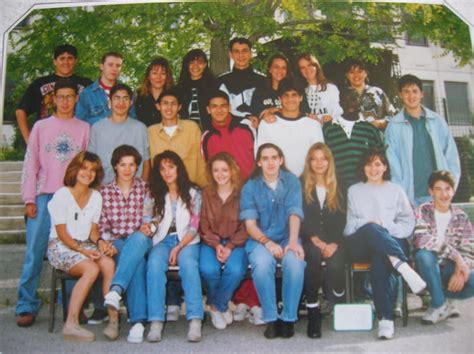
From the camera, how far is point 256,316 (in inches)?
157

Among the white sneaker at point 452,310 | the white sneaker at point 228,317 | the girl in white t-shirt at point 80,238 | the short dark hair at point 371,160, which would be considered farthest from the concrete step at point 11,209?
the white sneaker at point 452,310

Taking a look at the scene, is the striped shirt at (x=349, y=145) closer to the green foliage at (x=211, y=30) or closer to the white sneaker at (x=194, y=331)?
the green foliage at (x=211, y=30)

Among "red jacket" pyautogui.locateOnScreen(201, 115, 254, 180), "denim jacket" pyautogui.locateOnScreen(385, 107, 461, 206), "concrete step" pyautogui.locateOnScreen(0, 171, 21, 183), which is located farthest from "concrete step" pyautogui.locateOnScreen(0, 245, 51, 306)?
"denim jacket" pyautogui.locateOnScreen(385, 107, 461, 206)

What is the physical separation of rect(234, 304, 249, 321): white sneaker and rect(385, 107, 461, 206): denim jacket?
4.91 ft

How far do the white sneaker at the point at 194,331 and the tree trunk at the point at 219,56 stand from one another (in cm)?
196

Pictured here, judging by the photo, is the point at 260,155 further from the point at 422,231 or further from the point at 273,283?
the point at 422,231

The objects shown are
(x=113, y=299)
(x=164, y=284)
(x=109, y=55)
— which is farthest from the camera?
(x=109, y=55)

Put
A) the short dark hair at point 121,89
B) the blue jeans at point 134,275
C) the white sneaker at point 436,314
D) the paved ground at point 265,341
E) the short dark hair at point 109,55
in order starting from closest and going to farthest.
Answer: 1. the paved ground at point 265,341
2. the blue jeans at point 134,275
3. the white sneaker at point 436,314
4. the short dark hair at point 121,89
5. the short dark hair at point 109,55

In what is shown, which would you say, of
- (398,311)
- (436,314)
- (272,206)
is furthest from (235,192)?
(436,314)

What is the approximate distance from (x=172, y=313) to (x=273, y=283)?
0.85 m

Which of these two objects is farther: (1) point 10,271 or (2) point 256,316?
(1) point 10,271

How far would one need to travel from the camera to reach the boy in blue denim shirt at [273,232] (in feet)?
12.4

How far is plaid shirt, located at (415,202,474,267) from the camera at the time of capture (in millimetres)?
4027

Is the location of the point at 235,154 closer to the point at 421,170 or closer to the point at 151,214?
the point at 151,214
